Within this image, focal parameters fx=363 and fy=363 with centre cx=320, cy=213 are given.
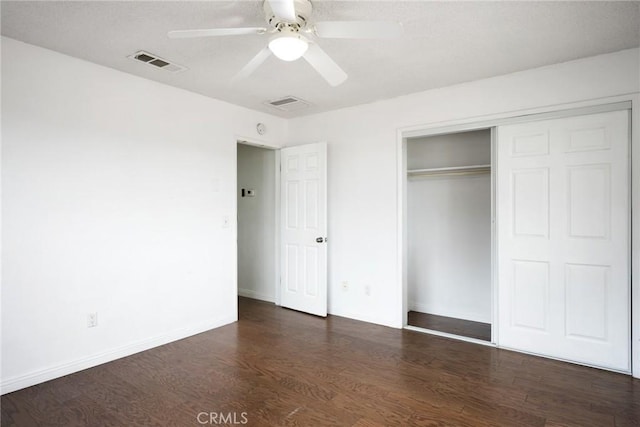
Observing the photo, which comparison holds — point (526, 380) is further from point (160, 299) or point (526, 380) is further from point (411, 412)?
point (160, 299)

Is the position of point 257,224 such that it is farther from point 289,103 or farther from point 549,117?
point 549,117

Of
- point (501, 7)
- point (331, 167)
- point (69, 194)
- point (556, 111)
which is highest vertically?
point (501, 7)

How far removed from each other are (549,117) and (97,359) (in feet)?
14.3

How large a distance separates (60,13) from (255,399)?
2.78 meters

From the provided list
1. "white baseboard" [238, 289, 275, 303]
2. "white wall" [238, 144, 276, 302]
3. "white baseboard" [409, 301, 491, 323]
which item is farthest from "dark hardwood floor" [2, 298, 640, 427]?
"white wall" [238, 144, 276, 302]

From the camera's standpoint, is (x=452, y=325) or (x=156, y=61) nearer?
(x=156, y=61)

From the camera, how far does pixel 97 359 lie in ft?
9.92

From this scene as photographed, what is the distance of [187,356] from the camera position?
3209 mm

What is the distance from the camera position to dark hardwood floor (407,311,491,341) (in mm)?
3803

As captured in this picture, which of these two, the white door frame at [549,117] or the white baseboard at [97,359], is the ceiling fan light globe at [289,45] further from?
the white baseboard at [97,359]

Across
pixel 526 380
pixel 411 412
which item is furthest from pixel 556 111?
pixel 411 412

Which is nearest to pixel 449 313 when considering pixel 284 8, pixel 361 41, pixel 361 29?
pixel 361 41

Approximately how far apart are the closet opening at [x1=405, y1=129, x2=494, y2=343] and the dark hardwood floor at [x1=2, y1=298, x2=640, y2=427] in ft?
2.78

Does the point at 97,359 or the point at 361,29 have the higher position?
the point at 361,29
